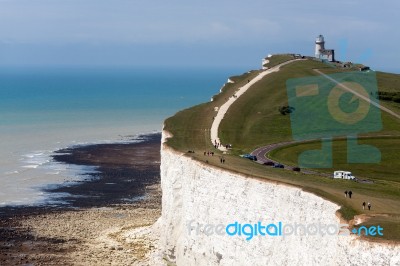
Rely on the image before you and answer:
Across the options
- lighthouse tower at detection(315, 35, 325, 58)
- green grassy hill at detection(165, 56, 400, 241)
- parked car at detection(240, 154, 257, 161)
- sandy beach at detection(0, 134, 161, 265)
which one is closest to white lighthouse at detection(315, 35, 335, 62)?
lighthouse tower at detection(315, 35, 325, 58)

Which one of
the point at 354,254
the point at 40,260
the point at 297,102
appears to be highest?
the point at 297,102

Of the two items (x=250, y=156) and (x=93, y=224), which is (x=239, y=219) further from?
(x=93, y=224)

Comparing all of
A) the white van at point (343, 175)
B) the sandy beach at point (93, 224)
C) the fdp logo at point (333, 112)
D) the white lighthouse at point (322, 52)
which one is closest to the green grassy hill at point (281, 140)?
the fdp logo at point (333, 112)

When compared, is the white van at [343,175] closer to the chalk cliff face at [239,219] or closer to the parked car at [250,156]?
the parked car at [250,156]

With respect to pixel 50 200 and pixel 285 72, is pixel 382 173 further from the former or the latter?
pixel 285 72

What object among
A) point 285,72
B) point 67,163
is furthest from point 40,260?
point 285,72

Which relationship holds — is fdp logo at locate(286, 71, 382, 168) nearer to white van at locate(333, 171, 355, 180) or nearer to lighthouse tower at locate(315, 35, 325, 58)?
white van at locate(333, 171, 355, 180)
